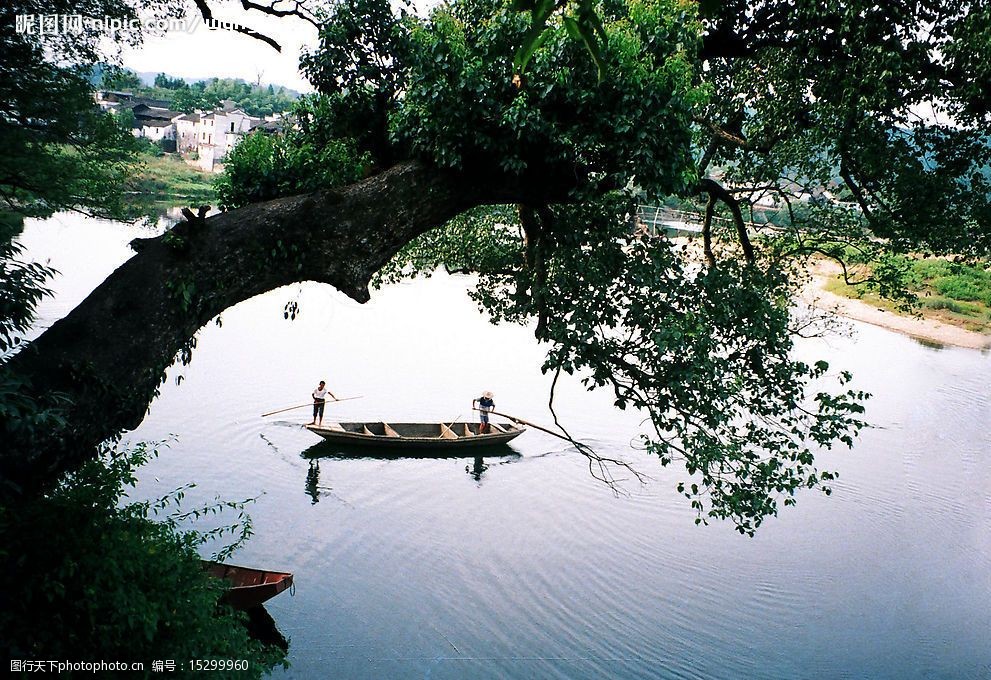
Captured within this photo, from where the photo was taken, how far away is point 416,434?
56.0 feet

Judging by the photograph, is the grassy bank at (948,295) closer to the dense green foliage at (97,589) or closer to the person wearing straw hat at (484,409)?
the person wearing straw hat at (484,409)

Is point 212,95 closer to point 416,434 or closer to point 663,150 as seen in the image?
point 416,434

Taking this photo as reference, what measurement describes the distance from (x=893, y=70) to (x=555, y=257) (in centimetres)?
304

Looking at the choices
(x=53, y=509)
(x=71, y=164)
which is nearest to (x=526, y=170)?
(x=53, y=509)

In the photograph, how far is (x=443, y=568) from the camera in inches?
502

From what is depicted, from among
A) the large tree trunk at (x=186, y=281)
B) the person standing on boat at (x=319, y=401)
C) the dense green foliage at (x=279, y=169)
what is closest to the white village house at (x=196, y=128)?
the person standing on boat at (x=319, y=401)

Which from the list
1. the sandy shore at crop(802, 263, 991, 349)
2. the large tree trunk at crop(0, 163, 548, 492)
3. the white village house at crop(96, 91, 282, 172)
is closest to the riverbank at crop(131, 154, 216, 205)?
the white village house at crop(96, 91, 282, 172)

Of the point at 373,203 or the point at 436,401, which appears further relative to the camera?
the point at 436,401

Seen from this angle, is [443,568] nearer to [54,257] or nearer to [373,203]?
[373,203]

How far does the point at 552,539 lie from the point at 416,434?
4.25 metres

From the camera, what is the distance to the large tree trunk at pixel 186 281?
4879 millimetres

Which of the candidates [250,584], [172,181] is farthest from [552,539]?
[172,181]

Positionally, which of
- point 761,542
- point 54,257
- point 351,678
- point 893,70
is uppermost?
point 893,70

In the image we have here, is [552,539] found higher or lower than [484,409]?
lower
